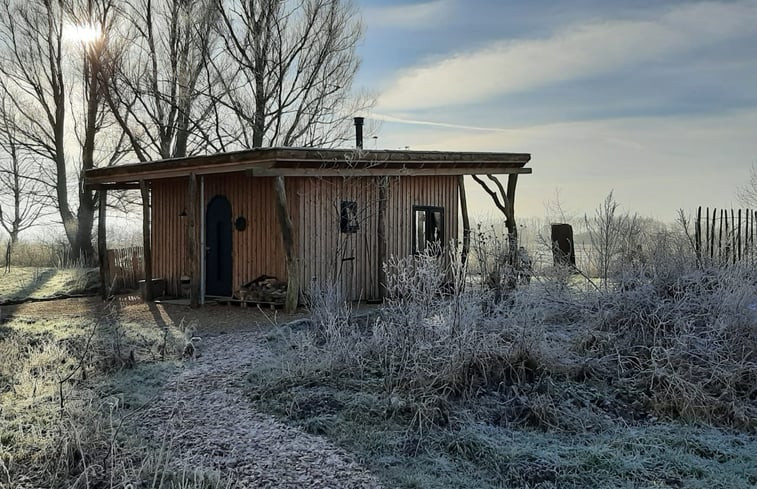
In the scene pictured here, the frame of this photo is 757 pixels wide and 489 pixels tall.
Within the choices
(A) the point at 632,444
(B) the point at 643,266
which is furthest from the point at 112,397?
(B) the point at 643,266

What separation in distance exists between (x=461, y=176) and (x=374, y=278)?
2.91 metres

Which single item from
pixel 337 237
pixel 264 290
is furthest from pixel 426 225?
pixel 264 290

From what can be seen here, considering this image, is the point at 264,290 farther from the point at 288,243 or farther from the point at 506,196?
the point at 506,196

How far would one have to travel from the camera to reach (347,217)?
1066 centimetres

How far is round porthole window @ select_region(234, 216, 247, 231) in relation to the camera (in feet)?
35.7

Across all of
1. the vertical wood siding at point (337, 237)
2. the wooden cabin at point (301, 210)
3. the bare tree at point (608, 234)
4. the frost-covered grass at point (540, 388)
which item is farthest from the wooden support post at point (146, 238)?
the bare tree at point (608, 234)

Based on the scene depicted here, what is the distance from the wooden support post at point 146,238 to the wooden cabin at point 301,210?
3 cm

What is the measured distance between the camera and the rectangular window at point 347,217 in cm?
1062

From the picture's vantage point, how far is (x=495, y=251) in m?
8.46

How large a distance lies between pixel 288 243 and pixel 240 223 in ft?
6.42

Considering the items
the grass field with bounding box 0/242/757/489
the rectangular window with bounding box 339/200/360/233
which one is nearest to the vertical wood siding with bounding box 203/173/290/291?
the rectangular window with bounding box 339/200/360/233

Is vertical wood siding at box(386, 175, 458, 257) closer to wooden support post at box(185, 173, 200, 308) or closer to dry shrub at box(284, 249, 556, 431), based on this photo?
wooden support post at box(185, 173, 200, 308)

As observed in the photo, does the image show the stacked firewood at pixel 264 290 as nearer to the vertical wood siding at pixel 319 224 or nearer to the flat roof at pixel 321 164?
the vertical wood siding at pixel 319 224

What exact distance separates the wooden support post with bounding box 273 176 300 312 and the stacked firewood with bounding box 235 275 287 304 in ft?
2.13
